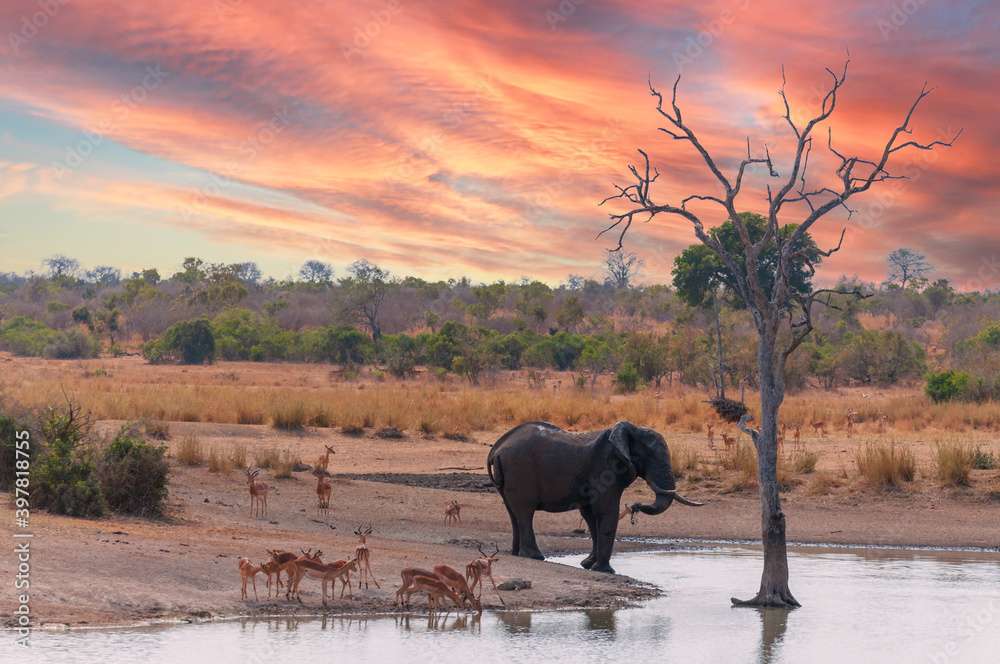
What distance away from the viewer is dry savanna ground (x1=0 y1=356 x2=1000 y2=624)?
14.9 metres

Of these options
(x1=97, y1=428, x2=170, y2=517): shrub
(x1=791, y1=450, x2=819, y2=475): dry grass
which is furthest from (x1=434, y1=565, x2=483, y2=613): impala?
(x1=791, y1=450, x2=819, y2=475): dry grass

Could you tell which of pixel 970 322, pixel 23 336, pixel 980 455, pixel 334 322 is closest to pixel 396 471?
pixel 980 455

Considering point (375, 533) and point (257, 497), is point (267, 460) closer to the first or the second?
point (257, 497)

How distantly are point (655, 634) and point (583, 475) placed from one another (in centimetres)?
405

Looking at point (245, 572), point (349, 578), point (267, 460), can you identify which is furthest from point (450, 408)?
point (245, 572)

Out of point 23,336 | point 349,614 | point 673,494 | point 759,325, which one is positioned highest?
point 23,336

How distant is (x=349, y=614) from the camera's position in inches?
568

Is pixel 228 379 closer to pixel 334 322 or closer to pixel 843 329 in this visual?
pixel 334 322

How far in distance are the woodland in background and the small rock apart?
80.7ft

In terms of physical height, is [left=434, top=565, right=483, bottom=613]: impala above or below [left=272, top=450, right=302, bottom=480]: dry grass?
below

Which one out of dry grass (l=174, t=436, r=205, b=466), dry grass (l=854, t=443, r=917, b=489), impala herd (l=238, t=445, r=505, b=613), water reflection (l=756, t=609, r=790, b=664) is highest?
dry grass (l=174, t=436, r=205, b=466)

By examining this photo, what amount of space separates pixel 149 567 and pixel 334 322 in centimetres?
6902

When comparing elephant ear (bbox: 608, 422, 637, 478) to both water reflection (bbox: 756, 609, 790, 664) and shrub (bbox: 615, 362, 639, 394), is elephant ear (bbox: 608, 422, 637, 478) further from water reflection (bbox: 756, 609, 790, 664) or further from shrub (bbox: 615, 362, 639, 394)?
shrub (bbox: 615, 362, 639, 394)

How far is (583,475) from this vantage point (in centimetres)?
1769
